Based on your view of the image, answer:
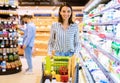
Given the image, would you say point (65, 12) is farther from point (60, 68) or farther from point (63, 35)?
point (60, 68)

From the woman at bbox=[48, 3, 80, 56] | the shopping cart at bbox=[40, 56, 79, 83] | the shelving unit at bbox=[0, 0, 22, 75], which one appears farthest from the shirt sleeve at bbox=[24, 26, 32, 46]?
the shopping cart at bbox=[40, 56, 79, 83]

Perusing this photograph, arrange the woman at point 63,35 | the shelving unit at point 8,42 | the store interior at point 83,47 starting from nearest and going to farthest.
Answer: the store interior at point 83,47 < the woman at point 63,35 < the shelving unit at point 8,42

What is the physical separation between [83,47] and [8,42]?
3.56 meters

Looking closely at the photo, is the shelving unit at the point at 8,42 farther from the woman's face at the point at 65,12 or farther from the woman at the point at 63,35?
the woman's face at the point at 65,12

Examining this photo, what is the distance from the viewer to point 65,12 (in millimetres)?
3941

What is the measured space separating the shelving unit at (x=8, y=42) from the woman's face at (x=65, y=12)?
3.91 metres

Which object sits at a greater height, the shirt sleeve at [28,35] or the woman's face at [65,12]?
the woman's face at [65,12]

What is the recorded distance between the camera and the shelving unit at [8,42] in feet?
24.7

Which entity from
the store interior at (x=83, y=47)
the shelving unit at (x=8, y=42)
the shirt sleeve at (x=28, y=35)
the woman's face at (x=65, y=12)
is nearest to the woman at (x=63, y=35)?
the woman's face at (x=65, y=12)

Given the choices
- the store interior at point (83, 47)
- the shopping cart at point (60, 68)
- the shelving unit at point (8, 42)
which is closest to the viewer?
the shopping cart at point (60, 68)

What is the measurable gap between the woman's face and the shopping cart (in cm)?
80

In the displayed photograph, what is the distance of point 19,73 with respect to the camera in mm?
7816

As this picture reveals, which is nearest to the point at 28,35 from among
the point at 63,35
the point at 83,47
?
the point at 83,47

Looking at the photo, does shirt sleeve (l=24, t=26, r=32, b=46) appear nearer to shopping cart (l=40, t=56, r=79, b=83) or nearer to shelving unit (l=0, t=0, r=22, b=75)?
shelving unit (l=0, t=0, r=22, b=75)
